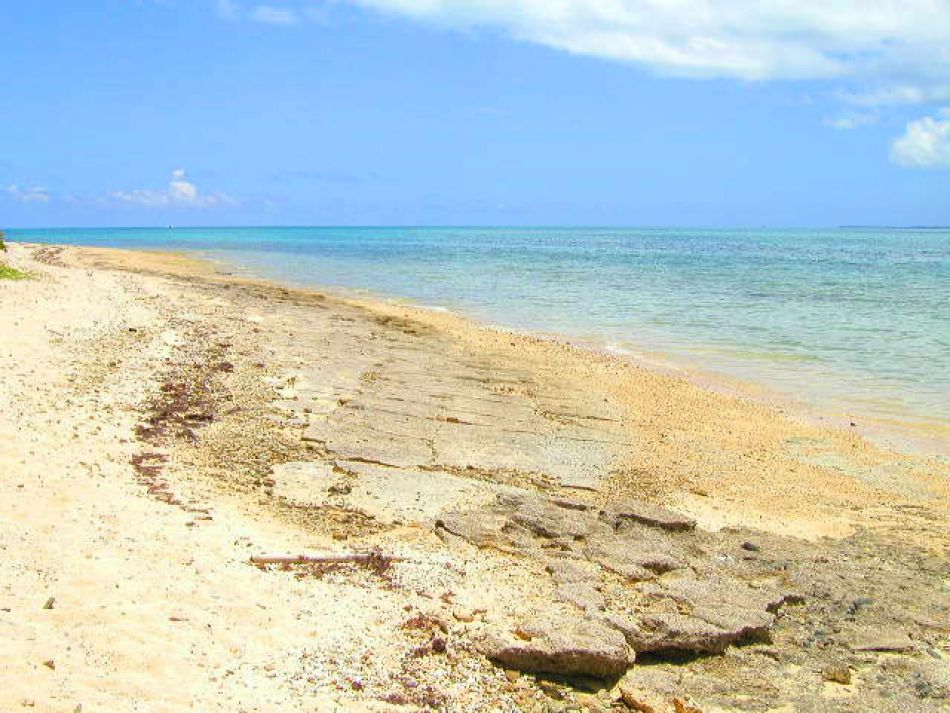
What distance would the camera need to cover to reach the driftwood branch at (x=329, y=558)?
211 inches

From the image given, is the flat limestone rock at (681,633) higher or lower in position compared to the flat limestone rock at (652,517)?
lower

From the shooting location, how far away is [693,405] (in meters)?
11.7

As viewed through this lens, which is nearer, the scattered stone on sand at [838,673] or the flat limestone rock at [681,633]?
the scattered stone on sand at [838,673]

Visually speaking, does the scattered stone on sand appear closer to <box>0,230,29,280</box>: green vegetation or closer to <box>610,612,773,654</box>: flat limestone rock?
<box>610,612,773,654</box>: flat limestone rock

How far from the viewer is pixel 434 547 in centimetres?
592

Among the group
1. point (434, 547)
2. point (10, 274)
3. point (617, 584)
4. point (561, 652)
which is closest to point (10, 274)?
point (10, 274)

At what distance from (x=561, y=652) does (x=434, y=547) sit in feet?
5.33

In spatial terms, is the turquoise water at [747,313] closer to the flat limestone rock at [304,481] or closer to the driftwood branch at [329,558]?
the flat limestone rock at [304,481]

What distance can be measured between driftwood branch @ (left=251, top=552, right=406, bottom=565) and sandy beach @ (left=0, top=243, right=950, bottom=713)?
2 centimetres

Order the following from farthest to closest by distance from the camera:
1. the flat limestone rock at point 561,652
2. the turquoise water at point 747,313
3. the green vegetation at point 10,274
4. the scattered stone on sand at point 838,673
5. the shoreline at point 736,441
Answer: the green vegetation at point 10,274, the turquoise water at point 747,313, the shoreline at point 736,441, the scattered stone on sand at point 838,673, the flat limestone rock at point 561,652

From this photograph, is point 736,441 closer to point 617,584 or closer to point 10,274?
point 617,584

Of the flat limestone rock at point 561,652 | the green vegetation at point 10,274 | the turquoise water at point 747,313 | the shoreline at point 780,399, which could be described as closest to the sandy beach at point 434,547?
the flat limestone rock at point 561,652

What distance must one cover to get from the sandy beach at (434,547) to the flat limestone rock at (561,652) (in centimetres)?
1

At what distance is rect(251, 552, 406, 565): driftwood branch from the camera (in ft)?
17.6
